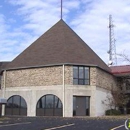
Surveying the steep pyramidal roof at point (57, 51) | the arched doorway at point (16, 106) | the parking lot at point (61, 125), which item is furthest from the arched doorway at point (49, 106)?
the parking lot at point (61, 125)

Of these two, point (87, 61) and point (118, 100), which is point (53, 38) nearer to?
point (87, 61)

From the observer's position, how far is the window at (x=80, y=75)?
124ft

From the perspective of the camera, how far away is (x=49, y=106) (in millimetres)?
37781

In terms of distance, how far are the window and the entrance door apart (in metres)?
1.79

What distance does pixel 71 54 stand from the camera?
38.8m

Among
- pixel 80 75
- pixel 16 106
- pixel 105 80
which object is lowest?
pixel 16 106

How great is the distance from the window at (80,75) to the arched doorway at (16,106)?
277 inches

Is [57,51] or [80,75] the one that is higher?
[57,51]

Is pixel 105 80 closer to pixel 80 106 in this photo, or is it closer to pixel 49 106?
pixel 80 106

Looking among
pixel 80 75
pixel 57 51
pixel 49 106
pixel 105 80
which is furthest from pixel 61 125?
pixel 105 80

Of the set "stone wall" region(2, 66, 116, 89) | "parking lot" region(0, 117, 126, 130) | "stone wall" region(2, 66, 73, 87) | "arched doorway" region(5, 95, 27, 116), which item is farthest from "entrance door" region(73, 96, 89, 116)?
"parking lot" region(0, 117, 126, 130)

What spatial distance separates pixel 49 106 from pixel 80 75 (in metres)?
5.17

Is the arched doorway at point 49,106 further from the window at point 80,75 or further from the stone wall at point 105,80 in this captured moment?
the stone wall at point 105,80

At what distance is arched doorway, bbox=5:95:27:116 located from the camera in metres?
39.2
